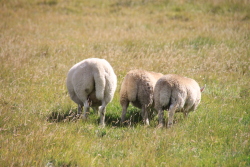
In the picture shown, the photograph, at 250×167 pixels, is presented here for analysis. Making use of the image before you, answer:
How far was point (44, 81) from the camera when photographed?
824 cm

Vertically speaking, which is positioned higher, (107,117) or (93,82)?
(93,82)

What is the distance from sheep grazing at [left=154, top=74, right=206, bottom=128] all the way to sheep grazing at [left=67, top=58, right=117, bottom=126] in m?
0.97

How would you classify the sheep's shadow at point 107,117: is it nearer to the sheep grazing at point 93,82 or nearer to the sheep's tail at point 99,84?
the sheep grazing at point 93,82

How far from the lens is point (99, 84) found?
572cm

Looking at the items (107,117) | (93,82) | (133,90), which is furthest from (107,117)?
(93,82)

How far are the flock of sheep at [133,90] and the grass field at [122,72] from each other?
0.35 metres

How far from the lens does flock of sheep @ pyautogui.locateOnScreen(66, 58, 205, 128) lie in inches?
226

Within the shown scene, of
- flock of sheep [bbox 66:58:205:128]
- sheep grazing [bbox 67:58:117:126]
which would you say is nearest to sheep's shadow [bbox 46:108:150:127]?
flock of sheep [bbox 66:58:205:128]

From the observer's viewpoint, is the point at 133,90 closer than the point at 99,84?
No

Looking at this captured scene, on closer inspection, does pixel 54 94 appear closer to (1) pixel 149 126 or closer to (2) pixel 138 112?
(2) pixel 138 112

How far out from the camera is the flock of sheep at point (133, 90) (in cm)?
575

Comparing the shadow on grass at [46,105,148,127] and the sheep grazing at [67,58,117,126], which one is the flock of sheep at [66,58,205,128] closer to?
the sheep grazing at [67,58,117,126]

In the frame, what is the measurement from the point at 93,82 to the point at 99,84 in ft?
0.57

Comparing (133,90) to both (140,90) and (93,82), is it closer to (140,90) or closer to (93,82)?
(140,90)
